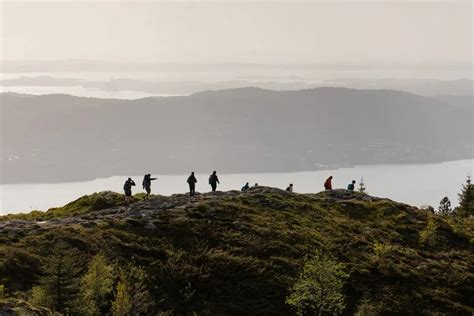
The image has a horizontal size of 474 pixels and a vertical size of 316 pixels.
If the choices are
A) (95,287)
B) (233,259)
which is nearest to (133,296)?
(95,287)

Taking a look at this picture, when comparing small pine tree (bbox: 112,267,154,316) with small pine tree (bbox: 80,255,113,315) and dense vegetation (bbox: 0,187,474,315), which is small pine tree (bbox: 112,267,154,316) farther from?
small pine tree (bbox: 80,255,113,315)

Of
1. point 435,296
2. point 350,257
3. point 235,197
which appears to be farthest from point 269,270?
point 235,197

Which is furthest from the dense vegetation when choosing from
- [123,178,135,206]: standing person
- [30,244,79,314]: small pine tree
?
[123,178,135,206]: standing person

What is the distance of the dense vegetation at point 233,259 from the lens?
26516mm

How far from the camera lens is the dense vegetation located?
2652 centimetres

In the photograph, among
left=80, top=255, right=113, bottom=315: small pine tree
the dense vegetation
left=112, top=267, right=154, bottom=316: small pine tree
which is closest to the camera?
left=112, top=267, right=154, bottom=316: small pine tree

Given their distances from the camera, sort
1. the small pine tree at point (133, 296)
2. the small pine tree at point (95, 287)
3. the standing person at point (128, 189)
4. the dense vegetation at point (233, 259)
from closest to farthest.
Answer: the small pine tree at point (133, 296) → the small pine tree at point (95, 287) → the dense vegetation at point (233, 259) → the standing person at point (128, 189)

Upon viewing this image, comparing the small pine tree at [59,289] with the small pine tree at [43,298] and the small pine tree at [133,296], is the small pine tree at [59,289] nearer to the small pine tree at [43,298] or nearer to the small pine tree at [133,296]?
the small pine tree at [43,298]

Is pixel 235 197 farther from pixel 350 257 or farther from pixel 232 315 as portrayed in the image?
pixel 232 315

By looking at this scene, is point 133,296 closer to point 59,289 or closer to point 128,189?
point 59,289

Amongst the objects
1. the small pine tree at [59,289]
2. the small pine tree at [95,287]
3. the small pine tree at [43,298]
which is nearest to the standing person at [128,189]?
the small pine tree at [95,287]

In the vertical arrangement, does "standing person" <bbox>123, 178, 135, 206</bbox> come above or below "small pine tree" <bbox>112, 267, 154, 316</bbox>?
above

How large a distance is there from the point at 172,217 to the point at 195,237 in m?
3.35

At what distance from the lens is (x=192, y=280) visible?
101 ft
